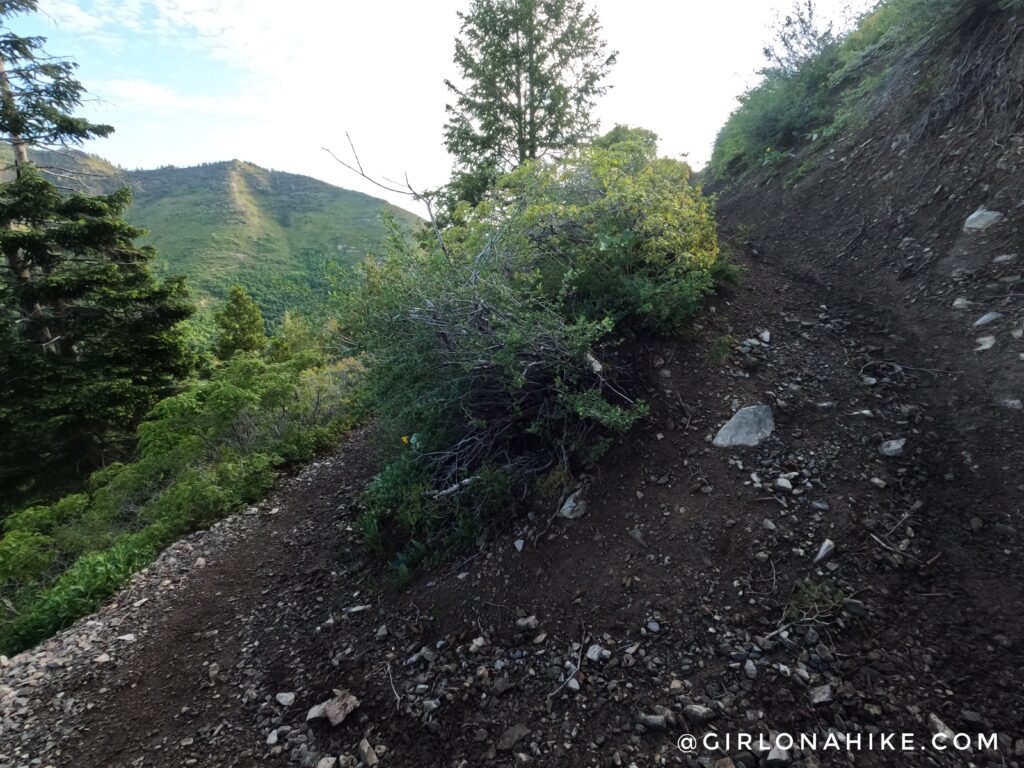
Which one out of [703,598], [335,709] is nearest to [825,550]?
[703,598]

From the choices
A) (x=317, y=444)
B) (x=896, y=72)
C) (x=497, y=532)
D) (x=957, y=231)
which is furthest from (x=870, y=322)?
(x=317, y=444)

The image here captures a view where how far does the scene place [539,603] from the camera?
3102 mm

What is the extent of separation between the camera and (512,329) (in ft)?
11.0

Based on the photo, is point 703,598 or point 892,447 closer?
point 703,598

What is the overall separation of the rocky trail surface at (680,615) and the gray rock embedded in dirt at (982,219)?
3.10ft

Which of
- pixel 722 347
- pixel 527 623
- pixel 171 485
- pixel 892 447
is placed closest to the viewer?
pixel 527 623

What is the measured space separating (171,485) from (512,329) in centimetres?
646

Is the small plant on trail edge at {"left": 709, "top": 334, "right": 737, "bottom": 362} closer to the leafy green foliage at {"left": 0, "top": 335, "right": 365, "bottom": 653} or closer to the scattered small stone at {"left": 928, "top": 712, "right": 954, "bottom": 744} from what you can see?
the scattered small stone at {"left": 928, "top": 712, "right": 954, "bottom": 744}

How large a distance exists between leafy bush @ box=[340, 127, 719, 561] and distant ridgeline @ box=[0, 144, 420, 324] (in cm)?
5056

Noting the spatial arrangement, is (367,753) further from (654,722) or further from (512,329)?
(512,329)

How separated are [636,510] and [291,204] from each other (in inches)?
4075

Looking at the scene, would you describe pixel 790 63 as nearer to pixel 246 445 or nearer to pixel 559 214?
pixel 559 214

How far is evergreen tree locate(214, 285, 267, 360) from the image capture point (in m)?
18.0

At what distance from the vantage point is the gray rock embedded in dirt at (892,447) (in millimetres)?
3166
